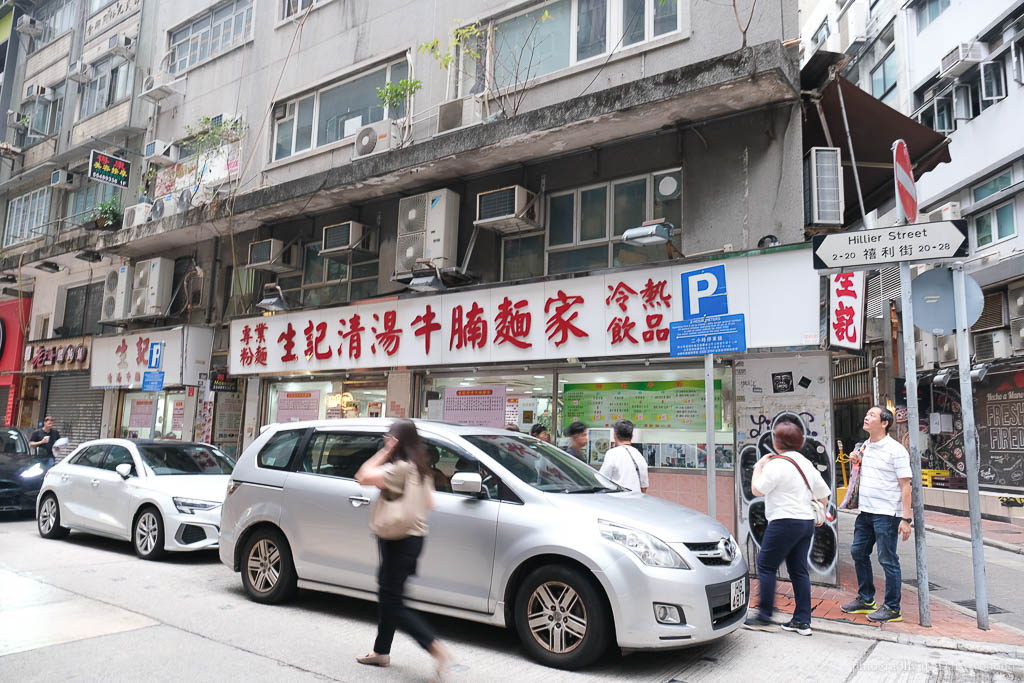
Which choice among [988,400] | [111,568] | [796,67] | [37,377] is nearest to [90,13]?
[37,377]

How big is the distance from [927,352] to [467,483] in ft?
58.1

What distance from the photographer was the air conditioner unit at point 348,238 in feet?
40.2

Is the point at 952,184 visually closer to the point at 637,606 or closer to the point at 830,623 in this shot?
the point at 830,623

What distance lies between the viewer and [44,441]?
12844mm

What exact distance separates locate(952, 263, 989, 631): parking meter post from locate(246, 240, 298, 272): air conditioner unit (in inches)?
441

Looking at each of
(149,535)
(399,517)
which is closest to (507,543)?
(399,517)

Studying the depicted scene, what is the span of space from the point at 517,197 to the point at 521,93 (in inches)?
76.1

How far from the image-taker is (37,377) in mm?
20844

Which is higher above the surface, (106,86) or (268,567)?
(106,86)

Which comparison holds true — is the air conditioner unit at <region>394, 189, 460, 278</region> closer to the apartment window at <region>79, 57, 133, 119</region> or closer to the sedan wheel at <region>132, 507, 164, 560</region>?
the sedan wheel at <region>132, 507, 164, 560</region>

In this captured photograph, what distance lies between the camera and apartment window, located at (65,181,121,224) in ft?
64.2

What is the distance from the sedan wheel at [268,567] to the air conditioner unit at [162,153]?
13.7 metres

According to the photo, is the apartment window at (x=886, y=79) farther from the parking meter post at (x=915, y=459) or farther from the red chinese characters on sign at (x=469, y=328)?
the parking meter post at (x=915, y=459)

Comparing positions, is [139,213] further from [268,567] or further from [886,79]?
[886,79]
